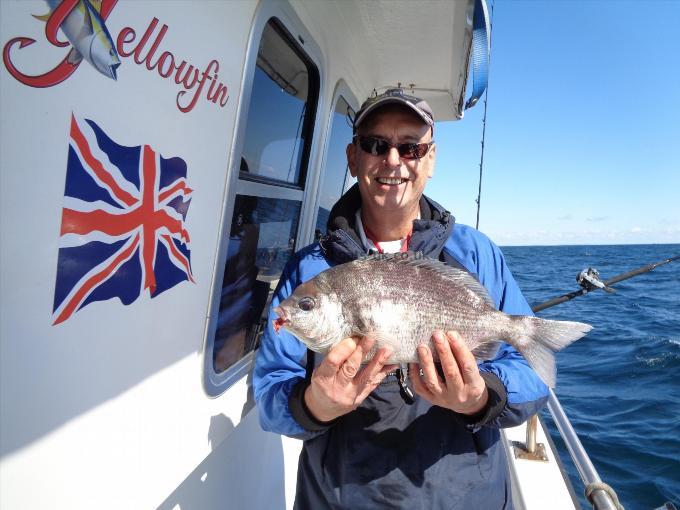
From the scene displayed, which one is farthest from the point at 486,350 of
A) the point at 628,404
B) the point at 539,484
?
the point at 628,404

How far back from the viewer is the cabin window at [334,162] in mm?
Answer: 3785

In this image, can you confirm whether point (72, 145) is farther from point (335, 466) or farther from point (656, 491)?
point (656, 491)

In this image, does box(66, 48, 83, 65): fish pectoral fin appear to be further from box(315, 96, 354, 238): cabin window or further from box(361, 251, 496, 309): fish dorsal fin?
box(315, 96, 354, 238): cabin window

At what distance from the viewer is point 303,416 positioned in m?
1.54

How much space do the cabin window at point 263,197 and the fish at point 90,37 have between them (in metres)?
0.86

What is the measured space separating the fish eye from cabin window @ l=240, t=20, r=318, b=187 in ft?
3.03

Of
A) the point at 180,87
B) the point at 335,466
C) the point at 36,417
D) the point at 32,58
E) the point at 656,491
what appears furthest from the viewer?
the point at 656,491

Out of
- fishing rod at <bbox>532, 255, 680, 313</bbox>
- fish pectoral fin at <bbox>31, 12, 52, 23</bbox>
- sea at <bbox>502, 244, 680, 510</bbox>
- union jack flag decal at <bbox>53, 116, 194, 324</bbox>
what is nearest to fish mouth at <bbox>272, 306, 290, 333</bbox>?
union jack flag decal at <bbox>53, 116, 194, 324</bbox>

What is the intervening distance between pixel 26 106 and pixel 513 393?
→ 1.91 m

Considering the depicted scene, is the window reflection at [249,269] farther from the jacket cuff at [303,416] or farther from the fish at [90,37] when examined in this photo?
the fish at [90,37]

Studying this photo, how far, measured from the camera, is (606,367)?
8.66 meters

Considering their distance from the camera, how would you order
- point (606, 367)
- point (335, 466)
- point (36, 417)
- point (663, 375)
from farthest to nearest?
point (606, 367)
point (663, 375)
point (335, 466)
point (36, 417)

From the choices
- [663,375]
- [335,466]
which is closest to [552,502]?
[335,466]

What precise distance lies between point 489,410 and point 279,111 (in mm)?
2159
